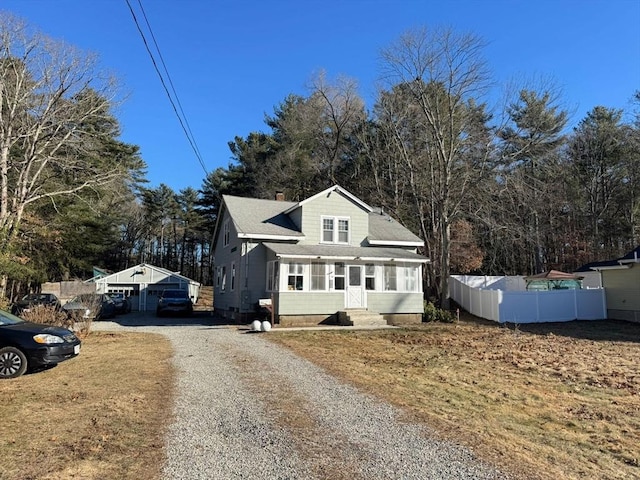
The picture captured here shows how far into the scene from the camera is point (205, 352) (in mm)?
11758

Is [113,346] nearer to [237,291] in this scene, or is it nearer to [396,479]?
[237,291]

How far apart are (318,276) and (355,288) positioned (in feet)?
6.22

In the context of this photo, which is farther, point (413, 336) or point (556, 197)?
point (556, 197)

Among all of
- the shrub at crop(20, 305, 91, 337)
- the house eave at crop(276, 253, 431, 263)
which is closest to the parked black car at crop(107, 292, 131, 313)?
the shrub at crop(20, 305, 91, 337)

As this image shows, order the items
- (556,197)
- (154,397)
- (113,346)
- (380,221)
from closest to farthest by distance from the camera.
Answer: (154,397) → (113,346) → (380,221) → (556,197)

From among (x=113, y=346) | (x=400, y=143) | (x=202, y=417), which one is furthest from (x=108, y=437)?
(x=400, y=143)

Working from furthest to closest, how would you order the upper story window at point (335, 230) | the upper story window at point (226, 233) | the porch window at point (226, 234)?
the porch window at point (226, 234), the upper story window at point (226, 233), the upper story window at point (335, 230)

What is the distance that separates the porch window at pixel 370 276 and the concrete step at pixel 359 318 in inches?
51.3

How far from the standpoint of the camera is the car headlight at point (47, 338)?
8.80 meters

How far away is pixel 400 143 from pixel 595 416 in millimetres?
25666

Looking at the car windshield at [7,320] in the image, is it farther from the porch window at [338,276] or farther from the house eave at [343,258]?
the porch window at [338,276]

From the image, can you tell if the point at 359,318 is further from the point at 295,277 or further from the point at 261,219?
the point at 261,219

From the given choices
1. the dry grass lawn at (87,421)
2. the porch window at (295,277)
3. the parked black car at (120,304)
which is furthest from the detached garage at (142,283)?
the dry grass lawn at (87,421)

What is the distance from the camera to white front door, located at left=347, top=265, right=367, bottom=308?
2027cm
